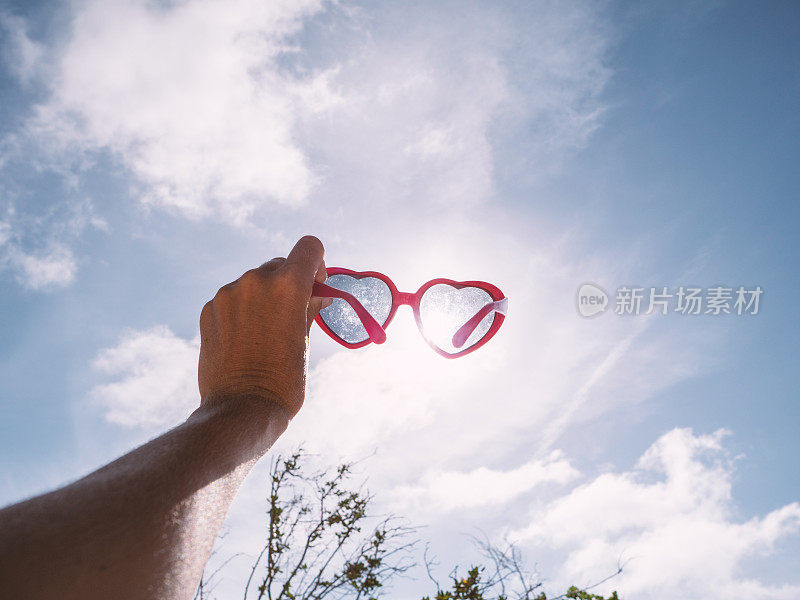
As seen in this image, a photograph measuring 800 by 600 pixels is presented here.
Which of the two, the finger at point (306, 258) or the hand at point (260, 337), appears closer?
the hand at point (260, 337)

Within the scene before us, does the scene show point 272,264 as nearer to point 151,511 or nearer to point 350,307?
point 151,511

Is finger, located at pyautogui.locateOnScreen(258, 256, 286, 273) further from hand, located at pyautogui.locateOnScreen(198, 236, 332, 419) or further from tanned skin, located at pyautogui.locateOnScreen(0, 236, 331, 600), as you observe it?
tanned skin, located at pyautogui.locateOnScreen(0, 236, 331, 600)

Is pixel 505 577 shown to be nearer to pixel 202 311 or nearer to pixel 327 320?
pixel 327 320

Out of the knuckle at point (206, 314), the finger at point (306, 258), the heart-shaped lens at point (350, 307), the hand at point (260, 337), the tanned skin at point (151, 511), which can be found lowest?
the tanned skin at point (151, 511)

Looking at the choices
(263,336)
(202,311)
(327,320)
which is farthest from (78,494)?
(327,320)

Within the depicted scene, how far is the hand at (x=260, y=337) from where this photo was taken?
132 centimetres

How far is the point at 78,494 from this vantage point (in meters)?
0.68

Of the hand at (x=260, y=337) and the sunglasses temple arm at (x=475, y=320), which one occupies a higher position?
the sunglasses temple arm at (x=475, y=320)

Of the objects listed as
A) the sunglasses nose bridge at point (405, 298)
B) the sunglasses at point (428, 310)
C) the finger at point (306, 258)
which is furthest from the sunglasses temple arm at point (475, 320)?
the finger at point (306, 258)

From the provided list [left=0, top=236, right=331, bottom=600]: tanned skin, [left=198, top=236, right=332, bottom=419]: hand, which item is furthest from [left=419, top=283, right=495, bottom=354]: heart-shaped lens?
[left=0, top=236, right=331, bottom=600]: tanned skin

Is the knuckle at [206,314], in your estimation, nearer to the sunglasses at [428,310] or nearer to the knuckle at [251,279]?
the knuckle at [251,279]

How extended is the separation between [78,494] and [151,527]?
123 millimetres

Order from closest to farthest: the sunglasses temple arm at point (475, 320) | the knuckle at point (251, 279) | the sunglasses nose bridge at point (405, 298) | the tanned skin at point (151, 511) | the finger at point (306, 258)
→ the tanned skin at point (151, 511) < the knuckle at point (251, 279) < the finger at point (306, 258) < the sunglasses temple arm at point (475, 320) < the sunglasses nose bridge at point (405, 298)

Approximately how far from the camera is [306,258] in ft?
5.90
